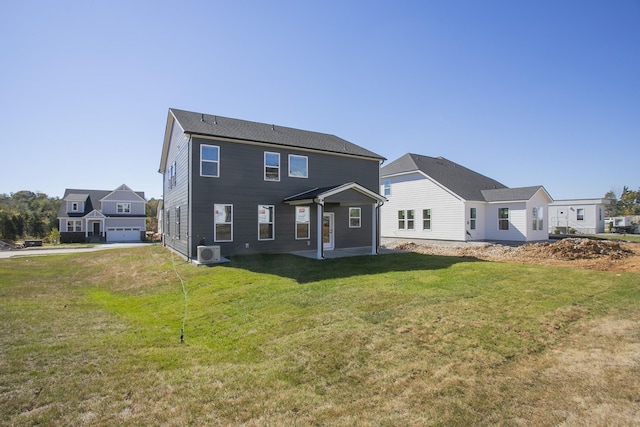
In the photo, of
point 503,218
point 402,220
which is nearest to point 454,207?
point 503,218

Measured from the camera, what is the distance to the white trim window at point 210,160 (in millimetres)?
13406

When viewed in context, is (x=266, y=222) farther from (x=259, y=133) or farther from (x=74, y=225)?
(x=74, y=225)

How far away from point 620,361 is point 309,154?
13547mm

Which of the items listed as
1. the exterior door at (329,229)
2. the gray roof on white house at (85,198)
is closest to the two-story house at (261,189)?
the exterior door at (329,229)

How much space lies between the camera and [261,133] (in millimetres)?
15602

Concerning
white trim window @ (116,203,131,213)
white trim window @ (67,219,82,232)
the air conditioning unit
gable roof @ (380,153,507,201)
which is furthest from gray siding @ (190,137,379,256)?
white trim window @ (67,219,82,232)

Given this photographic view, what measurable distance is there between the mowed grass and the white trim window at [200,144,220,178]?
236 inches

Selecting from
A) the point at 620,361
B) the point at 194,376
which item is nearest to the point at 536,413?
the point at 620,361

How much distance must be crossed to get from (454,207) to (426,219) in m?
2.31

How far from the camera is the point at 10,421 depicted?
2975 mm

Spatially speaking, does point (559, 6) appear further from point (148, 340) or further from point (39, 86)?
point (39, 86)

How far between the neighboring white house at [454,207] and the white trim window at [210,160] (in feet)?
49.9

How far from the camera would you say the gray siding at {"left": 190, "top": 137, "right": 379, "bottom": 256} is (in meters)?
13.4

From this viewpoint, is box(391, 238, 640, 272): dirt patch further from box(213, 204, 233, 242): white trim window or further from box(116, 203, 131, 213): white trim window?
box(116, 203, 131, 213): white trim window
